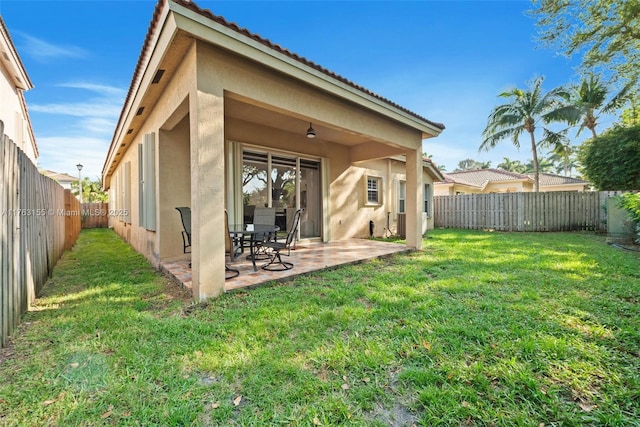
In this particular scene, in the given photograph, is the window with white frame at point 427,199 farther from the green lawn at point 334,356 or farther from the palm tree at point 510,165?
the palm tree at point 510,165

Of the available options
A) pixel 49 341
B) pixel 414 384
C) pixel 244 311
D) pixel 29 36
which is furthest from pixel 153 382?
pixel 29 36

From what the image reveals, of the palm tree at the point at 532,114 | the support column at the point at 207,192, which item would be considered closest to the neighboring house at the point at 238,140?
the support column at the point at 207,192

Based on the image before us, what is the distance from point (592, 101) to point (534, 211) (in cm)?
988

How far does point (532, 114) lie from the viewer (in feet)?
54.4

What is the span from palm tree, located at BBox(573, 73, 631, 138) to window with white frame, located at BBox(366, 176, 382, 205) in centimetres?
1458

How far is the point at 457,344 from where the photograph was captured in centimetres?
251

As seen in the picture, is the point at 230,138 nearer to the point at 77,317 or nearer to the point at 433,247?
the point at 77,317

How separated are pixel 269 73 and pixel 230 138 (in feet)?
8.99

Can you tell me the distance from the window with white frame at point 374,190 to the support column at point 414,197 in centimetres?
316

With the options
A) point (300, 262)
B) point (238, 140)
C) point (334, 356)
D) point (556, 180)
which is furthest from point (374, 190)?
point (556, 180)

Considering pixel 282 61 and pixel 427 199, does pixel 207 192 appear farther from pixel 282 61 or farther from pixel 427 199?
pixel 427 199

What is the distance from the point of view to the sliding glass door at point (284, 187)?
7.26m

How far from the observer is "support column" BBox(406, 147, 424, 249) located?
7.36 meters

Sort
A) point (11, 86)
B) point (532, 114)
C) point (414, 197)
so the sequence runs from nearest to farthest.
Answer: point (414, 197) → point (11, 86) → point (532, 114)
